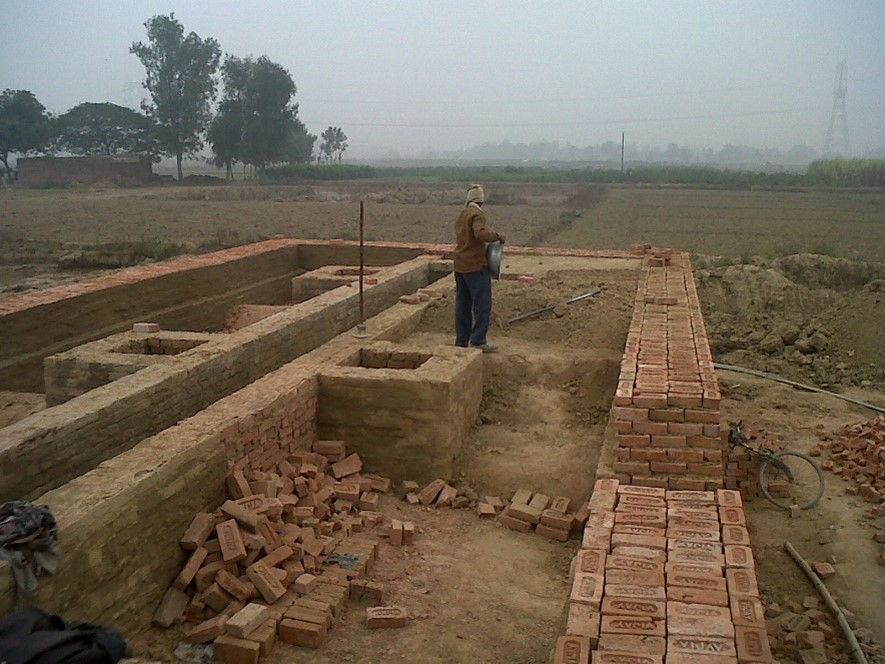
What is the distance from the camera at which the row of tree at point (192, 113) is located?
163 feet

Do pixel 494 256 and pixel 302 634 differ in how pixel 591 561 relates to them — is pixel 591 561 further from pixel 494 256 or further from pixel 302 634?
pixel 494 256

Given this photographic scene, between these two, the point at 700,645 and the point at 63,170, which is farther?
the point at 63,170

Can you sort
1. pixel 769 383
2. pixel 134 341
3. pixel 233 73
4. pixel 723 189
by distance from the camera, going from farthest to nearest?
pixel 233 73, pixel 723 189, pixel 769 383, pixel 134 341

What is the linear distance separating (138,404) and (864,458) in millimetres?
5735

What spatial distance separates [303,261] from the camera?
1388 centimetres

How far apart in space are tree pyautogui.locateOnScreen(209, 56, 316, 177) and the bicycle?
46802 mm

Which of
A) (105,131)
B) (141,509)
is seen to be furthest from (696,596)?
(105,131)

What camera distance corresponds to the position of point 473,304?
25.9ft

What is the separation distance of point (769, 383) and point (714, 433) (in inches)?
206

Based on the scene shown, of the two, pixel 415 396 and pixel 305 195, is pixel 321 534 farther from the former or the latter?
pixel 305 195

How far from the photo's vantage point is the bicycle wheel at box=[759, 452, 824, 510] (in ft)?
19.7

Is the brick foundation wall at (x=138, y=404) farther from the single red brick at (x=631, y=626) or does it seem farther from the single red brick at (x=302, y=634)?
the single red brick at (x=631, y=626)

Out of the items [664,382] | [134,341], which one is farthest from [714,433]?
[134,341]

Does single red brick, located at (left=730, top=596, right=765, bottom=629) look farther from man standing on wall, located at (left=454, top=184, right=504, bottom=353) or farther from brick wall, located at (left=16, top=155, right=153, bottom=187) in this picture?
brick wall, located at (left=16, top=155, right=153, bottom=187)
